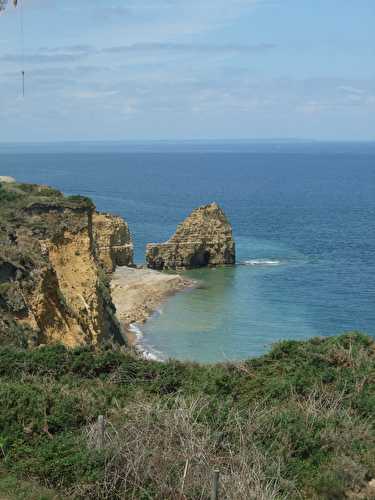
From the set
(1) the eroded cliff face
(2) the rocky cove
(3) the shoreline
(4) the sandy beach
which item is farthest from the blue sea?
(1) the eroded cliff face

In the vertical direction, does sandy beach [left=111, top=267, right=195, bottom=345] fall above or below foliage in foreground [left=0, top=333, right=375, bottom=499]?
below

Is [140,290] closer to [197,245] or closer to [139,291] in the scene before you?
[139,291]

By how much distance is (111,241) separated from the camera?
66.2 m

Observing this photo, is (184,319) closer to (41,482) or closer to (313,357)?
(313,357)

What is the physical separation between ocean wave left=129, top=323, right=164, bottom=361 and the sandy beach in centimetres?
33

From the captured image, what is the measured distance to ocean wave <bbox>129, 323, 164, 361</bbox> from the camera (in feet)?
138

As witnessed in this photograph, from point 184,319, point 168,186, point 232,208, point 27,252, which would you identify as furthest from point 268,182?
point 27,252

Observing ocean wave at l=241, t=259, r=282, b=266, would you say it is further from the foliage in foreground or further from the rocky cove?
the foliage in foreground

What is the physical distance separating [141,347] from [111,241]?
22.7 meters

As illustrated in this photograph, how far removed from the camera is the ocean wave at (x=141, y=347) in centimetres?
4203

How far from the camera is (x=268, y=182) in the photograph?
176 meters

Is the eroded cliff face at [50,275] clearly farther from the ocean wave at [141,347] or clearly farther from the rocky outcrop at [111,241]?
the rocky outcrop at [111,241]

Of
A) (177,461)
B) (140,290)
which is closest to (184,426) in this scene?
(177,461)

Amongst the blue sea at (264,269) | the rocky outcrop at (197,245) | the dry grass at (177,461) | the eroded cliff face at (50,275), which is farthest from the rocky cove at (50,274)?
the rocky outcrop at (197,245)
